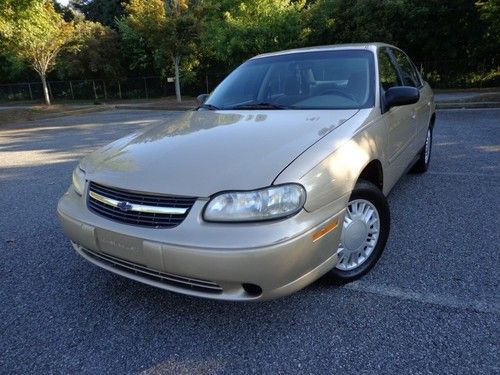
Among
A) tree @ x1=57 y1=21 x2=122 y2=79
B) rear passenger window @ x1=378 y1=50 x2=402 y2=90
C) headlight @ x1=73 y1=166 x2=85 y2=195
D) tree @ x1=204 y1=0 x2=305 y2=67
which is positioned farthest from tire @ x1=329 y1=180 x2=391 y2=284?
tree @ x1=57 y1=21 x2=122 y2=79

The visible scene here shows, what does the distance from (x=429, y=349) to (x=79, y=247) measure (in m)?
2.15

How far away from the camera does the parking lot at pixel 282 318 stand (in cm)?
211

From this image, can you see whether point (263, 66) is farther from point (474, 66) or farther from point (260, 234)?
point (474, 66)

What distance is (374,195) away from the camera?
2.73 metres

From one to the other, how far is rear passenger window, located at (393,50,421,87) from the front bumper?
8.42 ft

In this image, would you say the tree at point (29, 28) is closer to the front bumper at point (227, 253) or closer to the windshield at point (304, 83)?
the windshield at point (304, 83)

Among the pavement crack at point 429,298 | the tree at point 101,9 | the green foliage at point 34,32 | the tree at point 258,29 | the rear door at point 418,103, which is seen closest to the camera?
the pavement crack at point 429,298

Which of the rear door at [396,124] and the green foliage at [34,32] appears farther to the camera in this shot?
the green foliage at [34,32]

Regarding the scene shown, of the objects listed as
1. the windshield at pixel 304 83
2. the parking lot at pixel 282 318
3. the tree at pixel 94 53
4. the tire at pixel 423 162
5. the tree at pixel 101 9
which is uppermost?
the tree at pixel 101 9

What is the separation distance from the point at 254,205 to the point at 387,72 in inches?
90.9

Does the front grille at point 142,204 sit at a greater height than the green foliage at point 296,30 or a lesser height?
lesser

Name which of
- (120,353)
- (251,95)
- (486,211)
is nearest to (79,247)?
(120,353)

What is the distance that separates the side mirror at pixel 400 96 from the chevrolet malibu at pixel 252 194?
0.4 inches

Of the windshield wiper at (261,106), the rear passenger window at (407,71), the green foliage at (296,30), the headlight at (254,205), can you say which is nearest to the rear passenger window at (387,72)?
the rear passenger window at (407,71)
